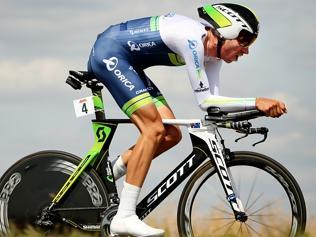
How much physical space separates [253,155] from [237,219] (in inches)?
27.3

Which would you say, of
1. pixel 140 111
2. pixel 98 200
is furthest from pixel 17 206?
pixel 140 111

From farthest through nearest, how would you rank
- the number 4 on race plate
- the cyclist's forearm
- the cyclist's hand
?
the number 4 on race plate, the cyclist's forearm, the cyclist's hand

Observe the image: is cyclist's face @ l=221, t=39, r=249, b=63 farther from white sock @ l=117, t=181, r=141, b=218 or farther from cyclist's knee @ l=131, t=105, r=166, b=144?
white sock @ l=117, t=181, r=141, b=218

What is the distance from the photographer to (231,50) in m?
11.5

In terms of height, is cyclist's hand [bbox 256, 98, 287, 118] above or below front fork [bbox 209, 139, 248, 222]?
above

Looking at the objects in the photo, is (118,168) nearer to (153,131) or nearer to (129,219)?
(129,219)

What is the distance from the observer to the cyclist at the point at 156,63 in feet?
37.0

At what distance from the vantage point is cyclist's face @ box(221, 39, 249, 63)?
11469mm

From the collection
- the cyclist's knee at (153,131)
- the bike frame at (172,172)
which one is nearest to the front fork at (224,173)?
the bike frame at (172,172)

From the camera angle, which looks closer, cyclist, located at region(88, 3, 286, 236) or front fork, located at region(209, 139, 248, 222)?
cyclist, located at region(88, 3, 286, 236)

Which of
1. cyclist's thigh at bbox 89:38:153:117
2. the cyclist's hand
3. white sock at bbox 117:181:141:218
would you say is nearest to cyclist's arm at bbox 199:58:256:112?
the cyclist's hand

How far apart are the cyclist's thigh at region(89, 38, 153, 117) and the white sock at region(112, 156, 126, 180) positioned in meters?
0.69

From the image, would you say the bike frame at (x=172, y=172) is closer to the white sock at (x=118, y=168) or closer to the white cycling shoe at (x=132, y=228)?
the white sock at (x=118, y=168)

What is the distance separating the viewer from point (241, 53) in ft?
38.1
